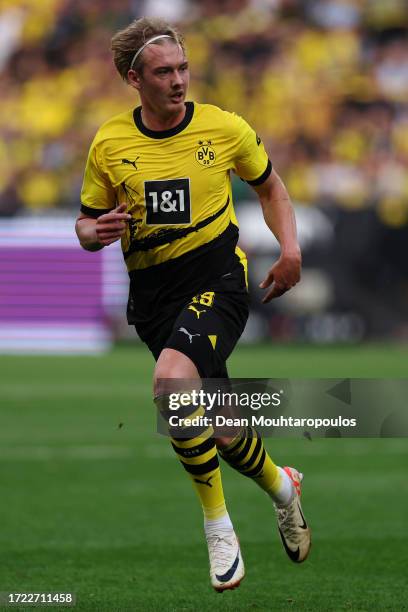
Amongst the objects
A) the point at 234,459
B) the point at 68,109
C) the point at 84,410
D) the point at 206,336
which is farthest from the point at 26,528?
the point at 68,109

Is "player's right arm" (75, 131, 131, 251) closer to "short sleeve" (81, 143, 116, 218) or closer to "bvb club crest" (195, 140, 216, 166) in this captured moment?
"short sleeve" (81, 143, 116, 218)

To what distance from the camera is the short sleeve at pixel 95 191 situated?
16.3ft

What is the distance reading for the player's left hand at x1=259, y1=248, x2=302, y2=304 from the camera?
16.3 ft

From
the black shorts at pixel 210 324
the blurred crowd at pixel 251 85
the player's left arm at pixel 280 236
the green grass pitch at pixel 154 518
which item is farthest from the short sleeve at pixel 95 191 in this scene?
the blurred crowd at pixel 251 85

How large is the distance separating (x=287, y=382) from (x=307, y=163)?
727 inches

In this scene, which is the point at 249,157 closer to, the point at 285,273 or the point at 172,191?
the point at 172,191

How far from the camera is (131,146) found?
4961mm

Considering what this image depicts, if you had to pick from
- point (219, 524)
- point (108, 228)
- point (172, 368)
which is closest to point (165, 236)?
point (108, 228)

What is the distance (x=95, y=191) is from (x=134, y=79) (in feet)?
1.56

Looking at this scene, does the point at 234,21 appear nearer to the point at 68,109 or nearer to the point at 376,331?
the point at 68,109

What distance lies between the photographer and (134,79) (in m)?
5.00

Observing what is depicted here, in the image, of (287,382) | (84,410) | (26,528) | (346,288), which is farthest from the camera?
(346,288)

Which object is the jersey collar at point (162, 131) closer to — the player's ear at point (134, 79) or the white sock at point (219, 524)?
the player's ear at point (134, 79)

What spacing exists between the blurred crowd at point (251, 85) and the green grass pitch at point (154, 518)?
9.68 m
